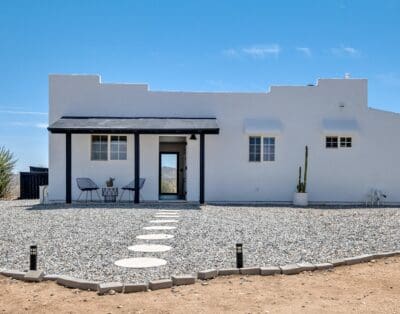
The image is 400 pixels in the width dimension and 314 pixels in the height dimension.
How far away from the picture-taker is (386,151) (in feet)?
58.0

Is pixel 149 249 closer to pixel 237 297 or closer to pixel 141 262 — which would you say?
pixel 141 262

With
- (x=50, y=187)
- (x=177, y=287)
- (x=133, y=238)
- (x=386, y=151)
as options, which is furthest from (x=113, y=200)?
(x=177, y=287)

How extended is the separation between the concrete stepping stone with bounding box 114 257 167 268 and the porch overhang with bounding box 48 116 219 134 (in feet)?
29.1

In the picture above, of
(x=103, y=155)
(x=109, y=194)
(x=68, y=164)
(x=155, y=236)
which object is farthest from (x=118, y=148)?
(x=155, y=236)

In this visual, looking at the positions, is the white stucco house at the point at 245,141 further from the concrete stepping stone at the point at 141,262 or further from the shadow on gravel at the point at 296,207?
the concrete stepping stone at the point at 141,262

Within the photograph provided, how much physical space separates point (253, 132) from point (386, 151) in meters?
5.21

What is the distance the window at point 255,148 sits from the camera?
17.3 metres

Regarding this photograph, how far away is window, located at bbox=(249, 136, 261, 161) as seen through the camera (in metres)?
17.3

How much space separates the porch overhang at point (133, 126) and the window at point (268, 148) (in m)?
2.12

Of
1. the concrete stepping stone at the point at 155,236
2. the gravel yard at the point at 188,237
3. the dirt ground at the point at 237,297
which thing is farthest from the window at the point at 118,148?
the dirt ground at the point at 237,297

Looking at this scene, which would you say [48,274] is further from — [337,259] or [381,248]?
[381,248]

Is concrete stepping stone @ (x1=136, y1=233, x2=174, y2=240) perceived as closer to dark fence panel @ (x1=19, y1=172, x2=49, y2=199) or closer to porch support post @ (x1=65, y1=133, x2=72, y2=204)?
porch support post @ (x1=65, y1=133, x2=72, y2=204)

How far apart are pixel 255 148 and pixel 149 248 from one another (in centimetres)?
1022

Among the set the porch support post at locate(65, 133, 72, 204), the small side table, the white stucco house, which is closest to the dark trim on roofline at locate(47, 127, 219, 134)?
the porch support post at locate(65, 133, 72, 204)
